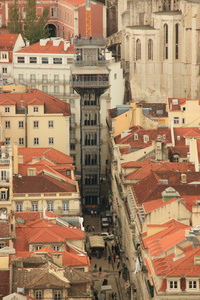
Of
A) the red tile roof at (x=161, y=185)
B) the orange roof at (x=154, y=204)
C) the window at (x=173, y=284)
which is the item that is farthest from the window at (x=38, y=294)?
the red tile roof at (x=161, y=185)

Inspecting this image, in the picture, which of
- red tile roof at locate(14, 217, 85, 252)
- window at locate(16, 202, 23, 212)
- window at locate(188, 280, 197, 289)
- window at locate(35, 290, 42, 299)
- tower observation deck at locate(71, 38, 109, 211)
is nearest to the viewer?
window at locate(188, 280, 197, 289)

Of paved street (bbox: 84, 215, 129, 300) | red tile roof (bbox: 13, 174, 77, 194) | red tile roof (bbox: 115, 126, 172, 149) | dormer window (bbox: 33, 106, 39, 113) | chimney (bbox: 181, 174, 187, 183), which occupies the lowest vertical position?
paved street (bbox: 84, 215, 129, 300)

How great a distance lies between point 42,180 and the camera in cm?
15212

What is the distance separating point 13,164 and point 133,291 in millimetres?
27898

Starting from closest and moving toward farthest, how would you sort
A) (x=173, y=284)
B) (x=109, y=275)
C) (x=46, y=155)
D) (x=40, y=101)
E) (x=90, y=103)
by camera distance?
(x=173, y=284)
(x=109, y=275)
(x=46, y=155)
(x=90, y=103)
(x=40, y=101)

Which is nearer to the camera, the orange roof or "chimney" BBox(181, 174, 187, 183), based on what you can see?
the orange roof

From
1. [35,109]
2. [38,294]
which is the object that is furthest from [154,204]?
[35,109]

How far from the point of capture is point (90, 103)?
589 feet

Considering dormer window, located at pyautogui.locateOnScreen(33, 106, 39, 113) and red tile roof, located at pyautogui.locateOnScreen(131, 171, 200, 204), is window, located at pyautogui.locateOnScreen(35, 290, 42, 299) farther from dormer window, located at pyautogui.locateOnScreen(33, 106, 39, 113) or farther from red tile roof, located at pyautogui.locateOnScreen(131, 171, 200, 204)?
dormer window, located at pyautogui.locateOnScreen(33, 106, 39, 113)

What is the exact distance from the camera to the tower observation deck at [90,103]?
585 ft

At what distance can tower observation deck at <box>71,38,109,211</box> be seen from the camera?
178 m

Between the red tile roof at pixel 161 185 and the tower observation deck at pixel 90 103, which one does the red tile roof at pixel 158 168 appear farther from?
the tower observation deck at pixel 90 103

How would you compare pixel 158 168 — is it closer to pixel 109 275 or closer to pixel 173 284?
pixel 109 275

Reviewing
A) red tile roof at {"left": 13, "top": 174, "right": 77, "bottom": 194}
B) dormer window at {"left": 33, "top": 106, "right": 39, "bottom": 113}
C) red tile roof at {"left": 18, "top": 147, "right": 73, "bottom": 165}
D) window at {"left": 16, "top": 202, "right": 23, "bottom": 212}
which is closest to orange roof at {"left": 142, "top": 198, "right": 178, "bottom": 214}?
red tile roof at {"left": 13, "top": 174, "right": 77, "bottom": 194}
